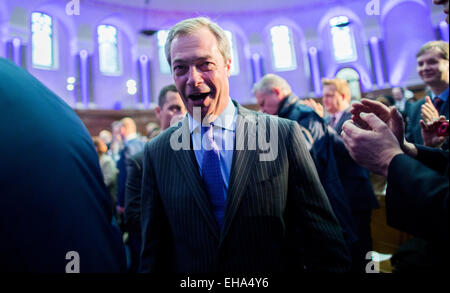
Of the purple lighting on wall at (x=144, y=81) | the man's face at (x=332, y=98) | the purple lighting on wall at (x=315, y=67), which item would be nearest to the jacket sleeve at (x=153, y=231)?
the man's face at (x=332, y=98)

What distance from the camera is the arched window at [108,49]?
12.5 metres

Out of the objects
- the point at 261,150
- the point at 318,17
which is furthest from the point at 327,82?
the point at 318,17

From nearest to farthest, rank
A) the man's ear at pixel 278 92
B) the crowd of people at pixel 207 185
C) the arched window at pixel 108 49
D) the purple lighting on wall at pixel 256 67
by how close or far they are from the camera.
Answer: the crowd of people at pixel 207 185
the man's ear at pixel 278 92
the arched window at pixel 108 49
the purple lighting on wall at pixel 256 67

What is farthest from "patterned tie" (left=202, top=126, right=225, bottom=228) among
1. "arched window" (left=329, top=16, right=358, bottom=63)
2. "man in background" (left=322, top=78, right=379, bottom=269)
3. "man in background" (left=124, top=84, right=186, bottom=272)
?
"arched window" (left=329, top=16, right=358, bottom=63)

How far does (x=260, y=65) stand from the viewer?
14.1 m

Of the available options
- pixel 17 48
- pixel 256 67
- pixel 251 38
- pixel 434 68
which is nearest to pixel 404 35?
pixel 256 67

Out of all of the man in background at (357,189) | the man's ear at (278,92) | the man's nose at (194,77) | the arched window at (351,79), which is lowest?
the man in background at (357,189)

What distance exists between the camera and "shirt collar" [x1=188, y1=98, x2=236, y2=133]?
49.1 inches

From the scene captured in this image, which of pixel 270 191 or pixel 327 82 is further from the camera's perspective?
pixel 327 82

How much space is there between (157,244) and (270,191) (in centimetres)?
53

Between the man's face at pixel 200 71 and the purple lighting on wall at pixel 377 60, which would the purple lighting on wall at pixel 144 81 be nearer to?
the purple lighting on wall at pixel 377 60

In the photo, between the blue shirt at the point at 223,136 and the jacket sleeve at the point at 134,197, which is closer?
the blue shirt at the point at 223,136

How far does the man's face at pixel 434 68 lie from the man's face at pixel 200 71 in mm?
2011
